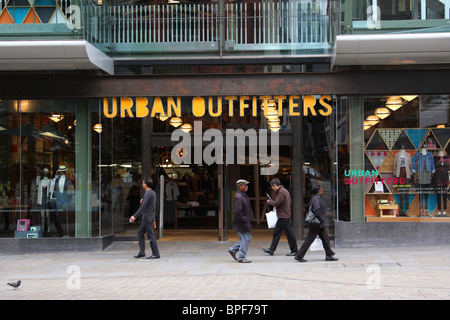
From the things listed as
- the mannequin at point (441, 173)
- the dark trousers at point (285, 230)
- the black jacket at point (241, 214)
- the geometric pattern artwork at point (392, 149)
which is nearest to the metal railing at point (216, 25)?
the geometric pattern artwork at point (392, 149)

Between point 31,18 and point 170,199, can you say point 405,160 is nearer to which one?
point 170,199

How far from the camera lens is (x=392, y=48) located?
11859 mm

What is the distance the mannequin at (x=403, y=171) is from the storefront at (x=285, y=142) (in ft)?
0.08

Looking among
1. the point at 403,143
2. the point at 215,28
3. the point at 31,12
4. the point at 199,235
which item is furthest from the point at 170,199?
the point at 403,143

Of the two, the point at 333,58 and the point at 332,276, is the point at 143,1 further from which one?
the point at 332,276

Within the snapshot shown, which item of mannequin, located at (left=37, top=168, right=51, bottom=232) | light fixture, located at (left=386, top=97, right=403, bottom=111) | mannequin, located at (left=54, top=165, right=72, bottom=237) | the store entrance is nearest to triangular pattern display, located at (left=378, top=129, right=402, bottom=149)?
light fixture, located at (left=386, top=97, right=403, bottom=111)

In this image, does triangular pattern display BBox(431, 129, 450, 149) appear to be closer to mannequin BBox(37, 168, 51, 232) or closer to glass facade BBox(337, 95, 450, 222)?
glass facade BBox(337, 95, 450, 222)

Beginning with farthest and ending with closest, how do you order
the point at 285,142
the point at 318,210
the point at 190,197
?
the point at 190,197 < the point at 285,142 < the point at 318,210

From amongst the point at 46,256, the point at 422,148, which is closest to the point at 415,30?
the point at 422,148

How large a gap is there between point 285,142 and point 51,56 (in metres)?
6.40

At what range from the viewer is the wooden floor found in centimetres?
1481

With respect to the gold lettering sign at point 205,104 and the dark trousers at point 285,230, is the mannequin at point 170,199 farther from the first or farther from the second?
the dark trousers at point 285,230

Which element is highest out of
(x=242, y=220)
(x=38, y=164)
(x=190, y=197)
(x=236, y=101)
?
(x=236, y=101)

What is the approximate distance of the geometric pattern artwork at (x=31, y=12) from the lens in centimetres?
1261
